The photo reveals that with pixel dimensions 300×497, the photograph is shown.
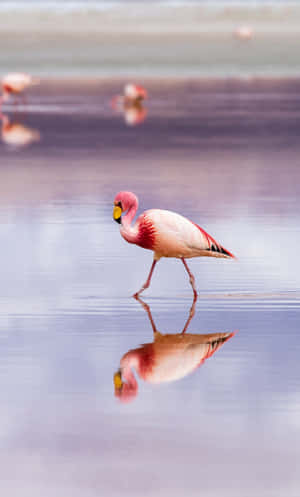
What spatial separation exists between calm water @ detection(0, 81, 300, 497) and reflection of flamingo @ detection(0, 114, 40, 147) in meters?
2.89

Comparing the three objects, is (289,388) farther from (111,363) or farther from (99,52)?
(99,52)

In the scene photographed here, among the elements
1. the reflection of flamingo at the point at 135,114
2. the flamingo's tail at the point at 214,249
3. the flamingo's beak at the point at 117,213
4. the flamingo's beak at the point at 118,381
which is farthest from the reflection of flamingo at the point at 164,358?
the reflection of flamingo at the point at 135,114

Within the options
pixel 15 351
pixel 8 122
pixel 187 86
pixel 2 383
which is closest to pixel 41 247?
pixel 15 351

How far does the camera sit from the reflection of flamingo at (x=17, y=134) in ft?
60.2

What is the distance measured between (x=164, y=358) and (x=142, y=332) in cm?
60

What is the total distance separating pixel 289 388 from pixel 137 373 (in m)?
0.69

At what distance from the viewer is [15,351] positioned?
6.18 meters

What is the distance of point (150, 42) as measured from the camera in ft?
165

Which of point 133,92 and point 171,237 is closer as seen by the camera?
point 171,237

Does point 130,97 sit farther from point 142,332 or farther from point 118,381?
point 118,381

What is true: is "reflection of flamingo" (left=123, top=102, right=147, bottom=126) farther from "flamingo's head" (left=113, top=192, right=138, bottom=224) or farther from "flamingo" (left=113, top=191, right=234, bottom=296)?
"flamingo" (left=113, top=191, right=234, bottom=296)

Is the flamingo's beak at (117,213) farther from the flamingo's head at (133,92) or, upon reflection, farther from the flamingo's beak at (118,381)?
the flamingo's head at (133,92)

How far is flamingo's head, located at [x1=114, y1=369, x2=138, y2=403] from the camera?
537 cm

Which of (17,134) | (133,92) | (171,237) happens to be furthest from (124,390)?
(133,92)
